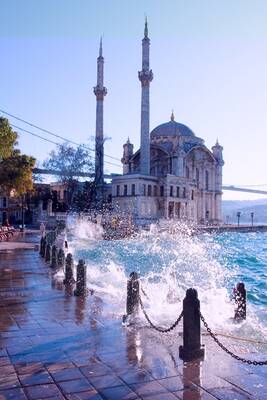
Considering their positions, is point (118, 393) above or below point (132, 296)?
below

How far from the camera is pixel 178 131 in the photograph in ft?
269

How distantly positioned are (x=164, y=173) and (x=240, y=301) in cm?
6936

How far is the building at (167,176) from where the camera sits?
6406cm

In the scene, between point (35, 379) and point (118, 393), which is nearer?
point (118, 393)

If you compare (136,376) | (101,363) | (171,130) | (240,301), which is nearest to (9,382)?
(101,363)

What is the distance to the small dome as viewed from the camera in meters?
82.5

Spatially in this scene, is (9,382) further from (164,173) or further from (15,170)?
(164,173)

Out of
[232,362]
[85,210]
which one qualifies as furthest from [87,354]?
[85,210]

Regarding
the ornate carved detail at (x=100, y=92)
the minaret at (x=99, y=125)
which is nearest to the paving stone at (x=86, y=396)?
the minaret at (x=99, y=125)

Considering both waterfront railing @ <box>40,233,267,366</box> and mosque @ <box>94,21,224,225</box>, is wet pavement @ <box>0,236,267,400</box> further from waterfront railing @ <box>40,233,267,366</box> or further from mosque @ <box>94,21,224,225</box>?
mosque @ <box>94,21,224,225</box>

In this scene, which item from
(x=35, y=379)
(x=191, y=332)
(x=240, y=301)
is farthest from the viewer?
(x=240, y=301)

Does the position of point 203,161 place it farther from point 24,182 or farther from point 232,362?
point 232,362

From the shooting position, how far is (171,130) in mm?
82750

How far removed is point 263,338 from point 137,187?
56977 mm
